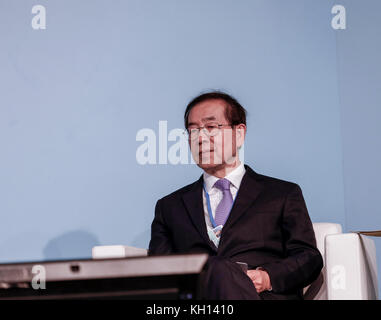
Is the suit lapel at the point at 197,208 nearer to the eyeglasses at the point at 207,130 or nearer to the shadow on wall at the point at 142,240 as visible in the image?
the eyeglasses at the point at 207,130

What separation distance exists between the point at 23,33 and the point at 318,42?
1330 mm

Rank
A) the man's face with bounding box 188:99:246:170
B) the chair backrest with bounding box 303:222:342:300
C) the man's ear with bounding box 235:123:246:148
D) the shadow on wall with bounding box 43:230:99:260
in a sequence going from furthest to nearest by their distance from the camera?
the shadow on wall with bounding box 43:230:99:260
the man's ear with bounding box 235:123:246:148
the man's face with bounding box 188:99:246:170
the chair backrest with bounding box 303:222:342:300

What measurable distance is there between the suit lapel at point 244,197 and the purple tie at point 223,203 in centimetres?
4

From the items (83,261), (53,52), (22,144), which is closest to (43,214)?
(22,144)

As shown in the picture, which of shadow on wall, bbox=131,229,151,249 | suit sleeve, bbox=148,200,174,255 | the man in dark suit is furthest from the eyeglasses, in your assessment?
shadow on wall, bbox=131,229,151,249

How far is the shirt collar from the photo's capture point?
1.79 m

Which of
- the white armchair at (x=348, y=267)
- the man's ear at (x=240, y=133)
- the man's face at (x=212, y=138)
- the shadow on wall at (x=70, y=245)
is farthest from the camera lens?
the shadow on wall at (x=70, y=245)

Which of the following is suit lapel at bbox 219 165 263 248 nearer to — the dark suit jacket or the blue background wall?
the dark suit jacket

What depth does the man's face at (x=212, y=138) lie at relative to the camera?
5.78 ft

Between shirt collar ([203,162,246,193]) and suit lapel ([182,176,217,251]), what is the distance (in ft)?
0.11

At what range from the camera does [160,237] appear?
1.85 metres

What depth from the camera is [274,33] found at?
7.86ft

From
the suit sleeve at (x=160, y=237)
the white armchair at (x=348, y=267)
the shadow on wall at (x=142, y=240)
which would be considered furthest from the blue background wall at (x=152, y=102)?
the white armchair at (x=348, y=267)

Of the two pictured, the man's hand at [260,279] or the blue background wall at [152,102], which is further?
the blue background wall at [152,102]
